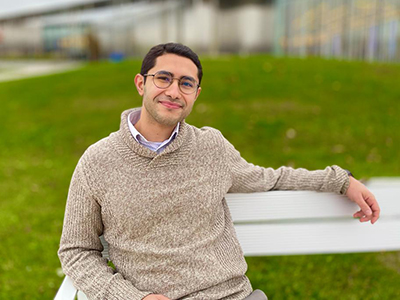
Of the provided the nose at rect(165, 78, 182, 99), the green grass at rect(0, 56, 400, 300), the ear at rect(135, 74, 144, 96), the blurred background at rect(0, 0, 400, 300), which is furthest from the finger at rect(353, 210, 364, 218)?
the green grass at rect(0, 56, 400, 300)

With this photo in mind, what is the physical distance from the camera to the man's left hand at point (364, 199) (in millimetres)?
2029

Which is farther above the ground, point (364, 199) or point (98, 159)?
point (98, 159)

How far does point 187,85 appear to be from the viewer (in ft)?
5.82

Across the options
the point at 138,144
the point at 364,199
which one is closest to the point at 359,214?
the point at 364,199

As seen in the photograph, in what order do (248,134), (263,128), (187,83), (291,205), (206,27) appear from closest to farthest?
(187,83)
(291,205)
(248,134)
(263,128)
(206,27)

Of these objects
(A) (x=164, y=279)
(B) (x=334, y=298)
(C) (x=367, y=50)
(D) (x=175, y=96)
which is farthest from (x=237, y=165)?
(C) (x=367, y=50)

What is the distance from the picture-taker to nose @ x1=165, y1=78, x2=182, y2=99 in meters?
1.72

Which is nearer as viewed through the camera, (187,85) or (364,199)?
(187,85)

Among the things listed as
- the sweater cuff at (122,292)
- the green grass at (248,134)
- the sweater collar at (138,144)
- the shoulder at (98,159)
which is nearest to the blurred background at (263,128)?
the green grass at (248,134)

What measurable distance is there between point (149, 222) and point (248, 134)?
15.5 ft

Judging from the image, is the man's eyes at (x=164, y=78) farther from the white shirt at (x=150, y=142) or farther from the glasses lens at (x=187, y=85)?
the white shirt at (x=150, y=142)

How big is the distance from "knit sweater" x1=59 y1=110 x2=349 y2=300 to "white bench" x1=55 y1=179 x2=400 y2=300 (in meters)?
0.35

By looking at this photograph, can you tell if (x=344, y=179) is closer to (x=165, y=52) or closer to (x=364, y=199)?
(x=364, y=199)

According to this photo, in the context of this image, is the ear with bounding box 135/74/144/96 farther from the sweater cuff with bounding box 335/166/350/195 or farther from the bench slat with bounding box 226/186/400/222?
the sweater cuff with bounding box 335/166/350/195
